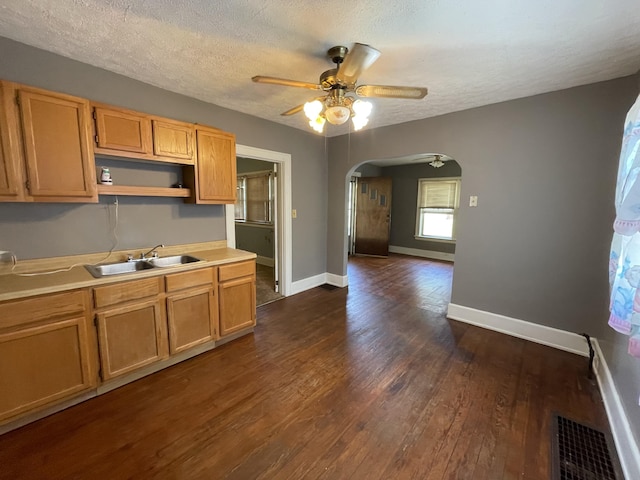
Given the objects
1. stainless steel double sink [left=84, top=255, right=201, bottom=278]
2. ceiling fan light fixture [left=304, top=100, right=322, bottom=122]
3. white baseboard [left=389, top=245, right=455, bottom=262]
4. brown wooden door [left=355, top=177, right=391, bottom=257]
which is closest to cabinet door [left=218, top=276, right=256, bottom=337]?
stainless steel double sink [left=84, top=255, right=201, bottom=278]

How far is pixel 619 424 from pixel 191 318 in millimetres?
3055

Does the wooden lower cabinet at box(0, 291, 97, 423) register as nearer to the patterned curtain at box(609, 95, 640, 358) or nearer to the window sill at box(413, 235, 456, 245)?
the patterned curtain at box(609, 95, 640, 358)

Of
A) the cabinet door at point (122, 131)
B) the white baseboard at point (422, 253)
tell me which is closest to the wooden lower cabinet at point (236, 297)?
the cabinet door at point (122, 131)

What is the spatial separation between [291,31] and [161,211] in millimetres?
1964

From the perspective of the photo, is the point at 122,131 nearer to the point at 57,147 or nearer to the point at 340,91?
the point at 57,147

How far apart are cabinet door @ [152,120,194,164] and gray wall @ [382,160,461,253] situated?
581 centimetres

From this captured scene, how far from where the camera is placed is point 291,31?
1712 millimetres

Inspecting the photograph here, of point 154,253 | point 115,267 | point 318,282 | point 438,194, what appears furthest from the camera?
point 438,194

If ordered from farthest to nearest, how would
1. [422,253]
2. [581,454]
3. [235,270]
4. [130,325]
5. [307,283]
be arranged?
[422,253]
[307,283]
[235,270]
[130,325]
[581,454]

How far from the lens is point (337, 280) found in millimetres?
4570

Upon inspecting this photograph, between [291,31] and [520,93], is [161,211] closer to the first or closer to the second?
[291,31]

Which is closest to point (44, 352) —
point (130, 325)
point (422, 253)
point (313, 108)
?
point (130, 325)

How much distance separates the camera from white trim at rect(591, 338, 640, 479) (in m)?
1.41

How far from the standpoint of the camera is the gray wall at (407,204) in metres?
6.79
